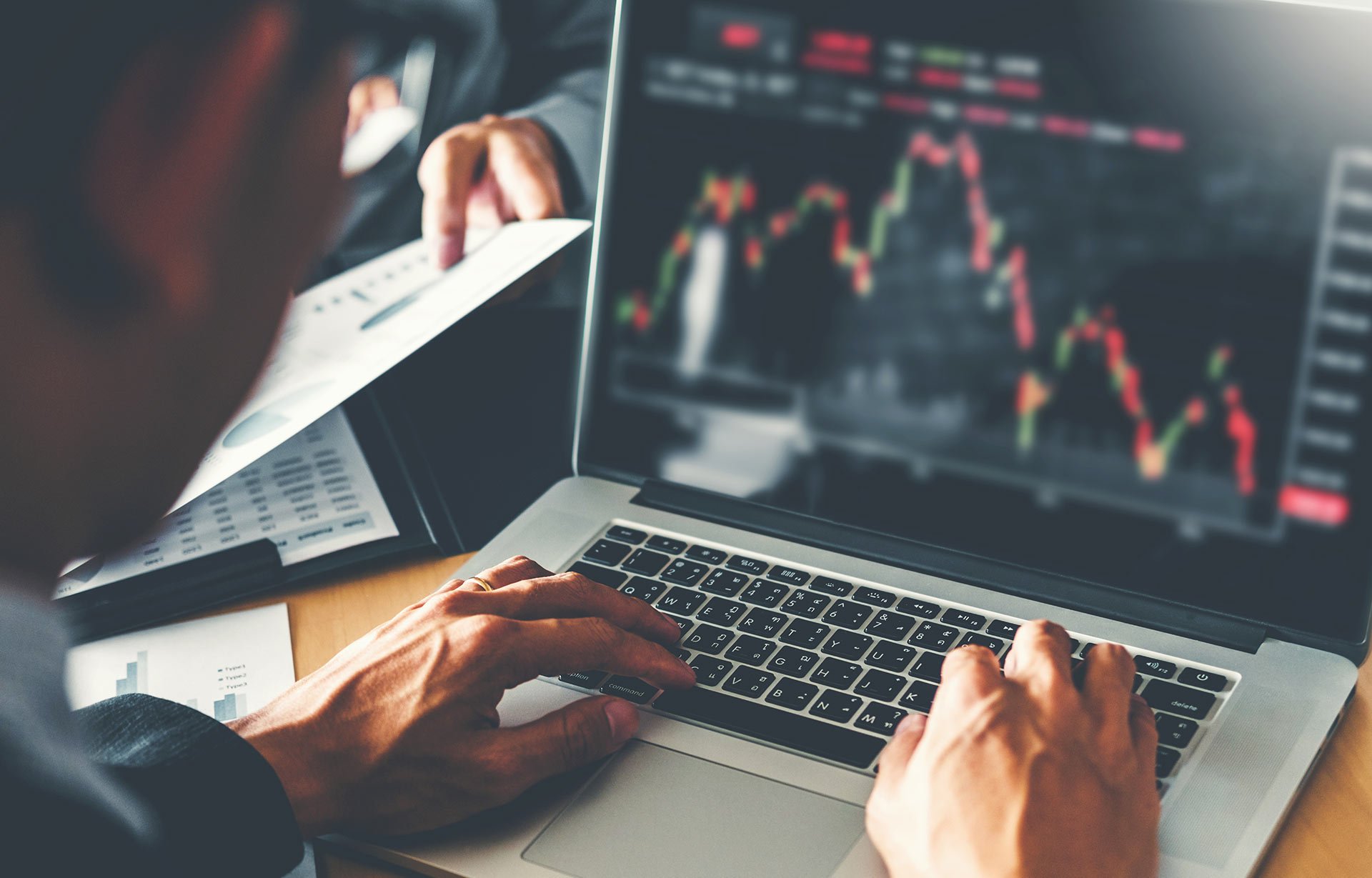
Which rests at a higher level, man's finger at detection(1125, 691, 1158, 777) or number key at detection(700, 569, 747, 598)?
man's finger at detection(1125, 691, 1158, 777)

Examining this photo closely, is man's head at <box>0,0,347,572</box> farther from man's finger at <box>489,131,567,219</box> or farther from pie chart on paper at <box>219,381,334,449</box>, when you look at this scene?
man's finger at <box>489,131,567,219</box>

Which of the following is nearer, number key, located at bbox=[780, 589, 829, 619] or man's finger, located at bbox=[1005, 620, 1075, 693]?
man's finger, located at bbox=[1005, 620, 1075, 693]

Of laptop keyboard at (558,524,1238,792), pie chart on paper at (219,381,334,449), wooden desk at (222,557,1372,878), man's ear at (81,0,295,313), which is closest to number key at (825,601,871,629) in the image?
laptop keyboard at (558,524,1238,792)

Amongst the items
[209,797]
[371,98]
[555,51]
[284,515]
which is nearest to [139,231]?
[209,797]

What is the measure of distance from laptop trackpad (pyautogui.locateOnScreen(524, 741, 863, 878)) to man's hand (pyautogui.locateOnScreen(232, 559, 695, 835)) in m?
0.03

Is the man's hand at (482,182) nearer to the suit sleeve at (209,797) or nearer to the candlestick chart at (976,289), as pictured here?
the candlestick chart at (976,289)

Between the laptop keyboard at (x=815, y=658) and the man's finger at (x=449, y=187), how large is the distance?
1.06 ft

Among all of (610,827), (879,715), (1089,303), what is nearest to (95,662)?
(610,827)

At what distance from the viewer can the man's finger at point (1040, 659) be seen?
612 millimetres

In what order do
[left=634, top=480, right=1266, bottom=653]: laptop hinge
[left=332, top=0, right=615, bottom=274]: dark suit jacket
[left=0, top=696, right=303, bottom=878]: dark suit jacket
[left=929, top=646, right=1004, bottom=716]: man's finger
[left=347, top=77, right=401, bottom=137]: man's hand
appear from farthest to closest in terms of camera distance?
[left=332, top=0, right=615, bottom=274]: dark suit jacket < [left=347, top=77, right=401, bottom=137]: man's hand < [left=634, top=480, right=1266, bottom=653]: laptop hinge < [left=929, top=646, right=1004, bottom=716]: man's finger < [left=0, top=696, right=303, bottom=878]: dark suit jacket

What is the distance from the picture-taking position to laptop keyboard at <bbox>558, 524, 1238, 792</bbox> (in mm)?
657

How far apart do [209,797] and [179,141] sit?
1.27ft

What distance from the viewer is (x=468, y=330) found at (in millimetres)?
999

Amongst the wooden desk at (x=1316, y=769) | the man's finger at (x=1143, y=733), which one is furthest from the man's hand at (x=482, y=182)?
the man's finger at (x=1143, y=733)
